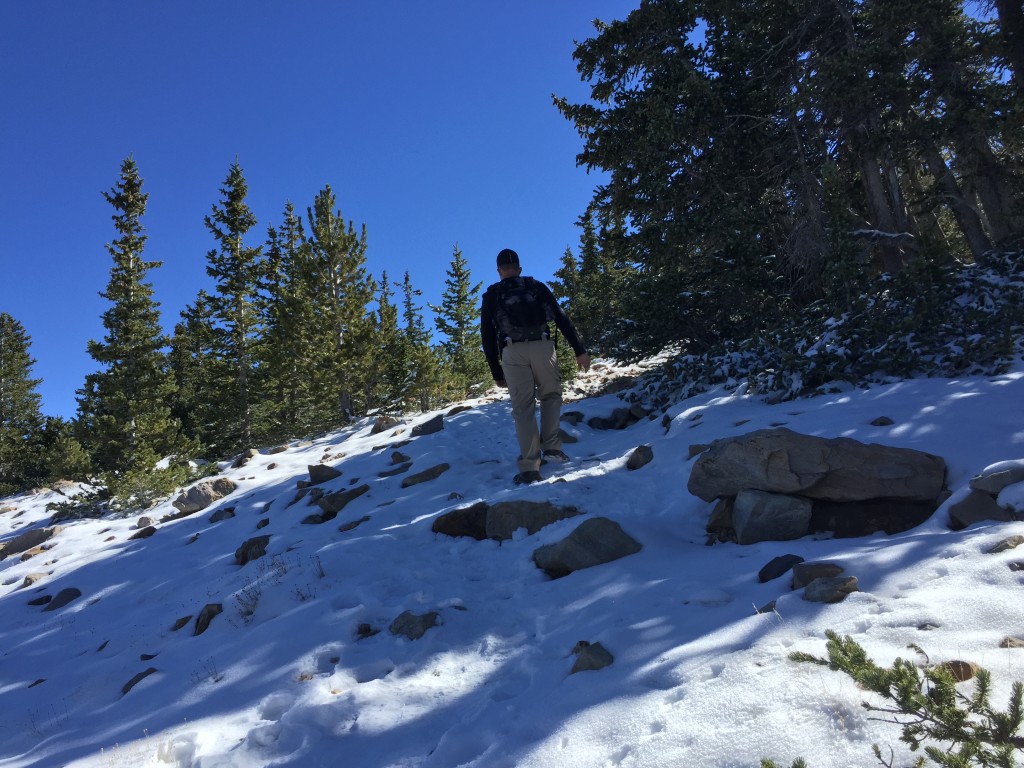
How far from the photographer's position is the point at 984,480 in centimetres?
325

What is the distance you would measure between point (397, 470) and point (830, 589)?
630cm

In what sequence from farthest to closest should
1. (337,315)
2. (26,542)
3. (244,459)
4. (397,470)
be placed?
1. (337,315)
2. (244,459)
3. (26,542)
4. (397,470)

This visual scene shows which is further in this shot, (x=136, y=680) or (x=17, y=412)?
(x=17, y=412)

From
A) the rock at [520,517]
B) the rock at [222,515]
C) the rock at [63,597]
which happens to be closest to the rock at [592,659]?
the rock at [520,517]

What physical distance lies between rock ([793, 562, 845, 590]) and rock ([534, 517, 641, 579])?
1489 millimetres

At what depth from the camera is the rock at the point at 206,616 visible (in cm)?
457

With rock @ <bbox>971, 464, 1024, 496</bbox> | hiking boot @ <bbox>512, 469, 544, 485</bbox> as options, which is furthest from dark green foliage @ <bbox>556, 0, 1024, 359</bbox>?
rock @ <bbox>971, 464, 1024, 496</bbox>

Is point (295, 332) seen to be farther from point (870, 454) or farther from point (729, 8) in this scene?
point (870, 454)

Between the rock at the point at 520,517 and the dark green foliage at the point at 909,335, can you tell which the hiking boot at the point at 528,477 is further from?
the dark green foliage at the point at 909,335

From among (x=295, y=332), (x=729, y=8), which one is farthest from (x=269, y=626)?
(x=295, y=332)

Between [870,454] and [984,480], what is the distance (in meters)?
0.94

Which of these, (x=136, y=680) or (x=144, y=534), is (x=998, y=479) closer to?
(x=136, y=680)

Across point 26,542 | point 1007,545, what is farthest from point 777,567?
point 26,542

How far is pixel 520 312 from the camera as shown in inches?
256
